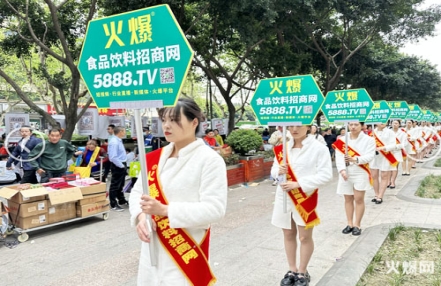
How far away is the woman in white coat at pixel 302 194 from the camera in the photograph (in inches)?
132

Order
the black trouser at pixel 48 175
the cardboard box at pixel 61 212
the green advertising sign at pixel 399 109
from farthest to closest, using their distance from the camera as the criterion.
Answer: the green advertising sign at pixel 399 109 → the black trouser at pixel 48 175 → the cardboard box at pixel 61 212

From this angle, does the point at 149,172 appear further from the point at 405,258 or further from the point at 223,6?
the point at 223,6

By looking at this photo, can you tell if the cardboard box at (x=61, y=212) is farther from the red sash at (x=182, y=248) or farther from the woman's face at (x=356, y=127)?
the woman's face at (x=356, y=127)

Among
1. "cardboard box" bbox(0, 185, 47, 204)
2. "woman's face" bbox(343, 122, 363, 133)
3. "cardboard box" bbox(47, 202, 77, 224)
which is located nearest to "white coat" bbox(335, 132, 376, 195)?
"woman's face" bbox(343, 122, 363, 133)

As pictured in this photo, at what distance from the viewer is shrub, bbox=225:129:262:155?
400 inches

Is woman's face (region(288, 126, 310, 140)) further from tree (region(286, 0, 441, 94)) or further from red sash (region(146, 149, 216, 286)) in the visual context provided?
tree (region(286, 0, 441, 94))

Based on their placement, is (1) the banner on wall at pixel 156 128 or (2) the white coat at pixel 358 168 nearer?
(2) the white coat at pixel 358 168

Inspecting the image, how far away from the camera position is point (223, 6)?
943 centimetres

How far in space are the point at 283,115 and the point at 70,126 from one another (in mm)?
7346

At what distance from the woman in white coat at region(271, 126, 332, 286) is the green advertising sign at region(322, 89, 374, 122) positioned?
85.7 inches

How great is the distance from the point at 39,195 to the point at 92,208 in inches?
38.0

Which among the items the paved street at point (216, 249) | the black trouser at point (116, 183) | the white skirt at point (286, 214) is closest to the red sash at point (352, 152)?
the paved street at point (216, 249)

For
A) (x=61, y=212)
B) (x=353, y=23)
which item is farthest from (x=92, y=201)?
(x=353, y=23)

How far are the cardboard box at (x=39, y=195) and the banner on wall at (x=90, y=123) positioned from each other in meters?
6.78
